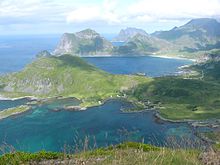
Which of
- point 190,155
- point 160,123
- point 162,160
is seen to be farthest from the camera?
point 160,123

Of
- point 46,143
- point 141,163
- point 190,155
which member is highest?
point 141,163

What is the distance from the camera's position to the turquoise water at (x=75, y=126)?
331 ft

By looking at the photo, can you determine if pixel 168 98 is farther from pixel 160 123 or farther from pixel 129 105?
pixel 160 123

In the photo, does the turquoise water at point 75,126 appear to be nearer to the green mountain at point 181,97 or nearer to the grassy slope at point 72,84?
the green mountain at point 181,97

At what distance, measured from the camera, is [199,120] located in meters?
121

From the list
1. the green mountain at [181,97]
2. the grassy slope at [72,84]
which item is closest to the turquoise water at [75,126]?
the green mountain at [181,97]

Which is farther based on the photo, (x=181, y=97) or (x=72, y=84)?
(x=72, y=84)

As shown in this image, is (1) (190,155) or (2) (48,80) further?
(2) (48,80)

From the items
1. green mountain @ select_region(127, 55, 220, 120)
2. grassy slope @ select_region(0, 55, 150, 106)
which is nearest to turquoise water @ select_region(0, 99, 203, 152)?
green mountain @ select_region(127, 55, 220, 120)

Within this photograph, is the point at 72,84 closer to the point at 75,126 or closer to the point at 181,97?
the point at 181,97

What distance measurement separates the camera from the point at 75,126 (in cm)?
11762

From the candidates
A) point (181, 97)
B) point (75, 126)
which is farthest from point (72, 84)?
point (75, 126)

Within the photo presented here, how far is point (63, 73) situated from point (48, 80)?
9.01 metres

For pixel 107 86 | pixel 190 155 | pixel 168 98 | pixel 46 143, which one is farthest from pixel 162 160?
pixel 107 86
